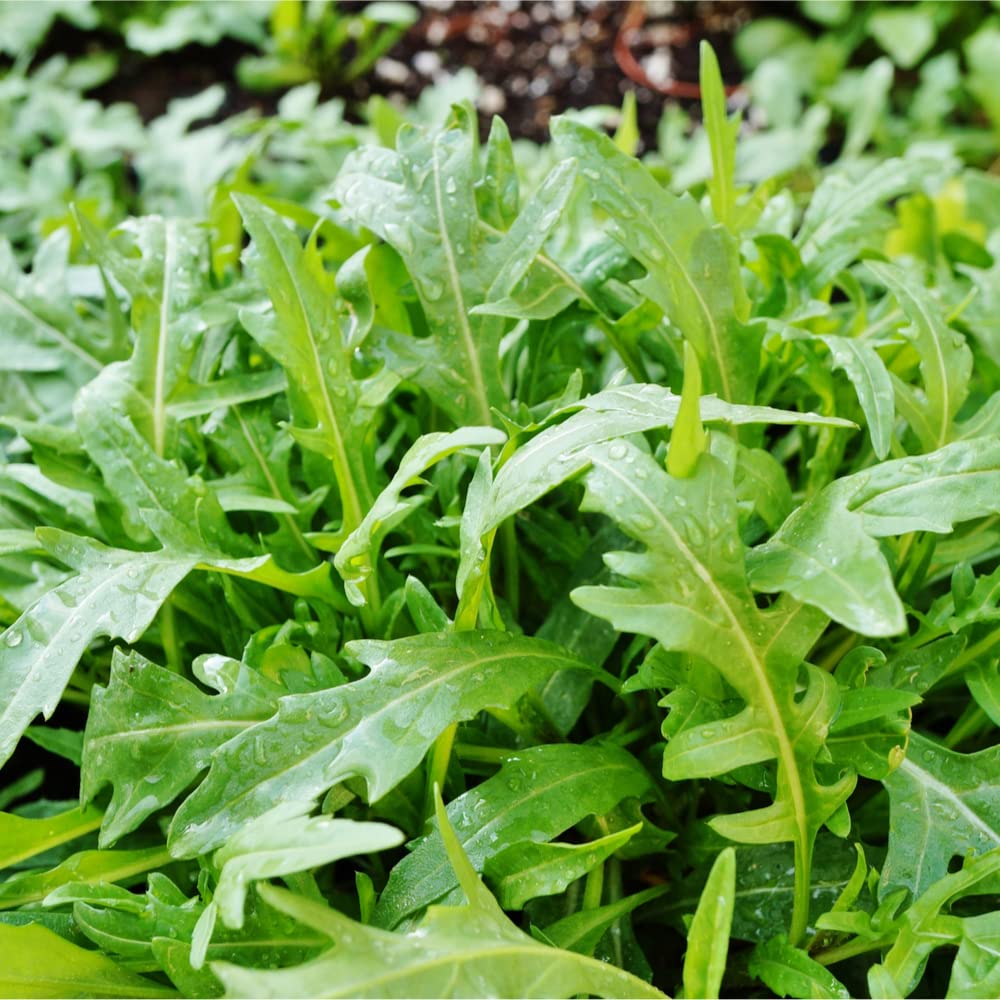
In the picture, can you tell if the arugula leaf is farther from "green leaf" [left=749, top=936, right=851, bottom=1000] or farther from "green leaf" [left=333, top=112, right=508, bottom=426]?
"green leaf" [left=333, top=112, right=508, bottom=426]

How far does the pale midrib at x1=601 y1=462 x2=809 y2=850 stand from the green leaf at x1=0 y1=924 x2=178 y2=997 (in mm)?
428

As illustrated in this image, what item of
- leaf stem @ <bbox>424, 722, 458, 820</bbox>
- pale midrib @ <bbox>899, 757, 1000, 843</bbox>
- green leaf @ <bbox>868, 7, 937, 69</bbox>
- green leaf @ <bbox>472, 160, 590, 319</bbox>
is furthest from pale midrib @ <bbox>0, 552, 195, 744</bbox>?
green leaf @ <bbox>868, 7, 937, 69</bbox>

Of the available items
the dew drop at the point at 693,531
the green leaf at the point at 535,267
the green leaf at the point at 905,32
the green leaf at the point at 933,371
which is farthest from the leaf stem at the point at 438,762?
the green leaf at the point at 905,32

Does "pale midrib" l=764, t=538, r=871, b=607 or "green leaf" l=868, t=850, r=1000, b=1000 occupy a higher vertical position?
"pale midrib" l=764, t=538, r=871, b=607

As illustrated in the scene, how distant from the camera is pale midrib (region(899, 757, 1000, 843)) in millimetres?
690

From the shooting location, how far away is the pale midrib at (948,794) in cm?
69

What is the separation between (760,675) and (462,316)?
15.3 inches

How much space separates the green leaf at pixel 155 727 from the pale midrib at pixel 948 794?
45cm

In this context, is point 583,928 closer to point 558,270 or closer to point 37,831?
point 37,831

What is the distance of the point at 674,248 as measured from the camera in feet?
2.57

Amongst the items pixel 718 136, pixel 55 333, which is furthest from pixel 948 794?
pixel 55 333

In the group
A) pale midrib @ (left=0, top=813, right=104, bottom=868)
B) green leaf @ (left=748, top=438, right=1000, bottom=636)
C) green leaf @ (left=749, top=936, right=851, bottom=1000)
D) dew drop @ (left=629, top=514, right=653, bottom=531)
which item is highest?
dew drop @ (left=629, top=514, right=653, bottom=531)

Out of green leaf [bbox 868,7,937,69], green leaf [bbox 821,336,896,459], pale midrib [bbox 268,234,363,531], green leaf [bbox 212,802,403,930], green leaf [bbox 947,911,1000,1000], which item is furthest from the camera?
green leaf [bbox 868,7,937,69]

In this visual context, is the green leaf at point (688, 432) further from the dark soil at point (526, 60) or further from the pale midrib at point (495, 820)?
the dark soil at point (526, 60)
